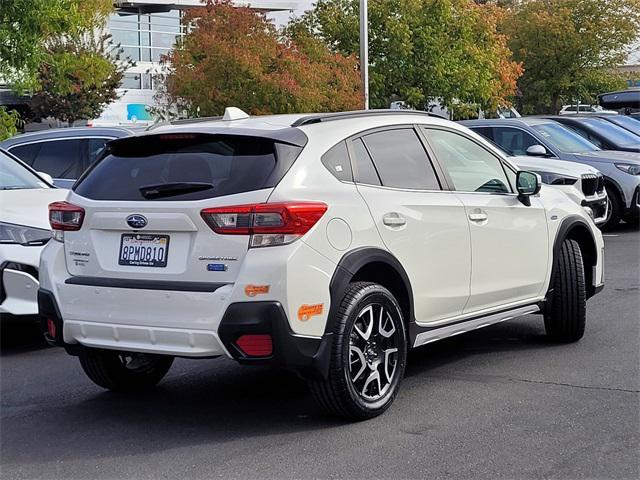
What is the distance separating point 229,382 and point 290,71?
502 inches

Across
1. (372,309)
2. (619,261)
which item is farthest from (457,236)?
(619,261)

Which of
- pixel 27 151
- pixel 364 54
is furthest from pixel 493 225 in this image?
pixel 364 54

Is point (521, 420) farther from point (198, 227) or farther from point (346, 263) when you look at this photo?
point (198, 227)

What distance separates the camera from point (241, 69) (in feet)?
61.2

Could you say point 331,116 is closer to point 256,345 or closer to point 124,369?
point 256,345

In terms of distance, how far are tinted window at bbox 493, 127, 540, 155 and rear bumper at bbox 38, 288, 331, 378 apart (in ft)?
36.4

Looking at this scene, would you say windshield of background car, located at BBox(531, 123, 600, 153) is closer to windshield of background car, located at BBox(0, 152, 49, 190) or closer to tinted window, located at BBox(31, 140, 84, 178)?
tinted window, located at BBox(31, 140, 84, 178)

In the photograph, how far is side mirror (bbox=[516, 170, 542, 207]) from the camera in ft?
23.4

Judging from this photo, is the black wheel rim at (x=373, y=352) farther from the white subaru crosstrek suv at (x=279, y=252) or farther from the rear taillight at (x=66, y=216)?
the rear taillight at (x=66, y=216)

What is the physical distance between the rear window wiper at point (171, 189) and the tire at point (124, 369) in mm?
1134

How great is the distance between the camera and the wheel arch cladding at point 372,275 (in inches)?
215

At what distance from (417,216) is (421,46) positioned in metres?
18.9

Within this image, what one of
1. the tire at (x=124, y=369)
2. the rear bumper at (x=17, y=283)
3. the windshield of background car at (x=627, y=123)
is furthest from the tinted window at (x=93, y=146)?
the windshield of background car at (x=627, y=123)

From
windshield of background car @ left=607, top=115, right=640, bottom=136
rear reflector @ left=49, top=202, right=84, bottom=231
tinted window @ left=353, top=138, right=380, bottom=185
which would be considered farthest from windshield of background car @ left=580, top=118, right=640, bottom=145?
rear reflector @ left=49, top=202, right=84, bottom=231
